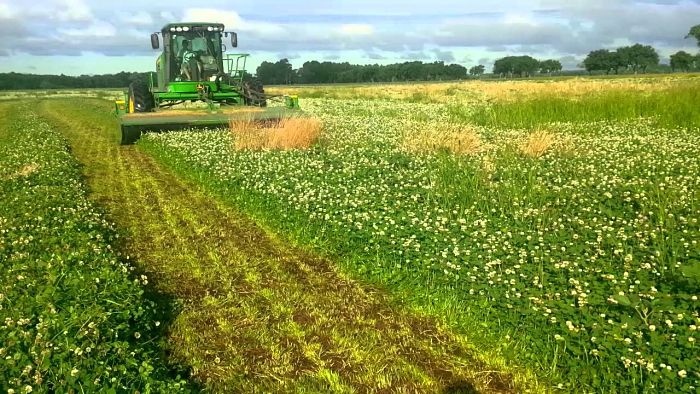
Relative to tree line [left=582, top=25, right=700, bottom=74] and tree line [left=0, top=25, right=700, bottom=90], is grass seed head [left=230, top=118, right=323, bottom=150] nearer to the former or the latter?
tree line [left=0, top=25, right=700, bottom=90]

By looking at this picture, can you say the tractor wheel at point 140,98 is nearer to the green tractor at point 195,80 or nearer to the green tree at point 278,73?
the green tractor at point 195,80

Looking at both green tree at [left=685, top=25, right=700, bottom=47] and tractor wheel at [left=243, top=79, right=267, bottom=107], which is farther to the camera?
green tree at [left=685, top=25, right=700, bottom=47]

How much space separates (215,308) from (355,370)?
2.03 meters

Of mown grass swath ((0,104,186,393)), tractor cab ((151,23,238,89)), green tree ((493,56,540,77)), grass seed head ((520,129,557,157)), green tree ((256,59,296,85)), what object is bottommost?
mown grass swath ((0,104,186,393))

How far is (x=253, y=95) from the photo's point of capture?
22.2 metres

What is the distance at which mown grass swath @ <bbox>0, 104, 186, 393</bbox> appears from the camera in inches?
162

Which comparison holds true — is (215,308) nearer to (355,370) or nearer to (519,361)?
(355,370)

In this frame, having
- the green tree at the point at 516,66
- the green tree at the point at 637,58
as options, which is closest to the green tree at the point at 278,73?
the green tree at the point at 516,66

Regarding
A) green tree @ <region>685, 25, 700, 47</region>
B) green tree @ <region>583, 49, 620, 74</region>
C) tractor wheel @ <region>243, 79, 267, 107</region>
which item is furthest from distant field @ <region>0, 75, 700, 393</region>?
green tree @ <region>583, 49, 620, 74</region>

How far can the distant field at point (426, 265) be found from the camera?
4785 mm

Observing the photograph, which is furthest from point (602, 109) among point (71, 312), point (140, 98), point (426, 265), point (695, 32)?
point (695, 32)

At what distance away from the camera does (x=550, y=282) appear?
Result: 5.93 metres

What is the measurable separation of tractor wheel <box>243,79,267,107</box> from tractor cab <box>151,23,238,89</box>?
1154 mm

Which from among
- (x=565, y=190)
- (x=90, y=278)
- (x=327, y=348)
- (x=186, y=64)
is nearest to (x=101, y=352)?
(x=90, y=278)
